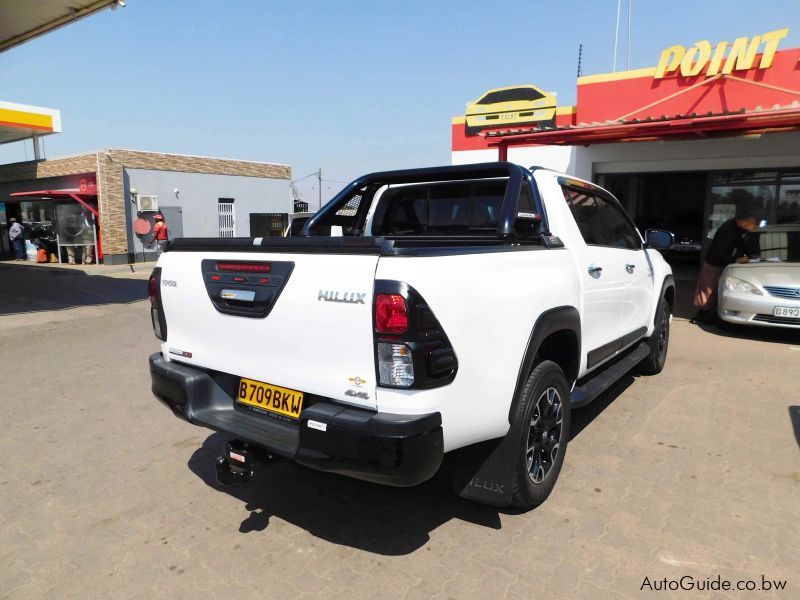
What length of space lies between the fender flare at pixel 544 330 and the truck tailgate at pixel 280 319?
830 mm

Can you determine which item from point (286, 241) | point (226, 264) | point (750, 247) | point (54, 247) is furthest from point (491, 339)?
point (54, 247)

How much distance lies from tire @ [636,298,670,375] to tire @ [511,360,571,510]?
2.55 metres

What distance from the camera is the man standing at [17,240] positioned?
22031 millimetres

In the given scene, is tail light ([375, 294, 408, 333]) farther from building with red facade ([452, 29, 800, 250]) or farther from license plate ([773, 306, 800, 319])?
building with red facade ([452, 29, 800, 250])

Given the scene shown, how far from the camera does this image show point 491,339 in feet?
8.22

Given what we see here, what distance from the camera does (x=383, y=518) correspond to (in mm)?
3059

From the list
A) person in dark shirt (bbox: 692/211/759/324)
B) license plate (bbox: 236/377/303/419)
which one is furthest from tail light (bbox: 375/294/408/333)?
person in dark shirt (bbox: 692/211/759/324)

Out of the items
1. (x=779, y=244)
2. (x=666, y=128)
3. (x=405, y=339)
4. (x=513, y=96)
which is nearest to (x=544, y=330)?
(x=405, y=339)

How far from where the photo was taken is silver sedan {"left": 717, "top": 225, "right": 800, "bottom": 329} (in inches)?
279

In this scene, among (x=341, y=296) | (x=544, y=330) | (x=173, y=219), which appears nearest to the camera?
(x=341, y=296)

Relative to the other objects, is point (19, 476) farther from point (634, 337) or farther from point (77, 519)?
point (634, 337)

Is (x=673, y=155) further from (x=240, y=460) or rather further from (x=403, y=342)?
(x=240, y=460)

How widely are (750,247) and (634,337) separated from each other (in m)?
4.82

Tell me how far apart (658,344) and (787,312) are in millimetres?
2651
